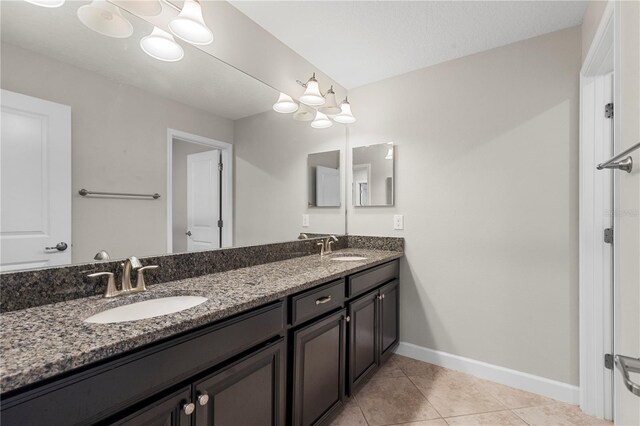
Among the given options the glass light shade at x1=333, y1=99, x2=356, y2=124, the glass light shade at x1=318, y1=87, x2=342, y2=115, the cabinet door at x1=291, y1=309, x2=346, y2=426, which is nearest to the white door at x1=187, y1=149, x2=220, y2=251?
the cabinet door at x1=291, y1=309, x2=346, y2=426

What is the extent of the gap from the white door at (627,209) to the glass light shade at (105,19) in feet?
6.10

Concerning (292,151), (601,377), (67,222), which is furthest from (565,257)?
(67,222)

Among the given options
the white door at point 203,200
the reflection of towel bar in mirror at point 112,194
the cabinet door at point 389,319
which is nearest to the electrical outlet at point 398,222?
the cabinet door at point 389,319

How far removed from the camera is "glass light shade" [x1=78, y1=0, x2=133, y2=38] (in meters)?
1.15

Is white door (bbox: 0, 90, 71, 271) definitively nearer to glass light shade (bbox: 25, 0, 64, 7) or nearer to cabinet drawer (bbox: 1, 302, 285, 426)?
glass light shade (bbox: 25, 0, 64, 7)

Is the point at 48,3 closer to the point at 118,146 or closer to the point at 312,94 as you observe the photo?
the point at 118,146

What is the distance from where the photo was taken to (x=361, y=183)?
2645 millimetres

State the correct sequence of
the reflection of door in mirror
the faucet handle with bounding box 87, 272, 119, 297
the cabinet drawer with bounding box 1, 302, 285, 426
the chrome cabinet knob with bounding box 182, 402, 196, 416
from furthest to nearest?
the reflection of door in mirror < the faucet handle with bounding box 87, 272, 119, 297 < the chrome cabinet knob with bounding box 182, 402, 196, 416 < the cabinet drawer with bounding box 1, 302, 285, 426

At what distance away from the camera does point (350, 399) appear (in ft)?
5.76

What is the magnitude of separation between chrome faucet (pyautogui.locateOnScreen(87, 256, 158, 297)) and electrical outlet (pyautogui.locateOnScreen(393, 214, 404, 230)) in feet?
6.00

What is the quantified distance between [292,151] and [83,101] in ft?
4.35

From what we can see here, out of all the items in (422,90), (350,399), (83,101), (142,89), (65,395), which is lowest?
(350,399)

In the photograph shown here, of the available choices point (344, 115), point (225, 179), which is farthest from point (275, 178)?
point (344, 115)

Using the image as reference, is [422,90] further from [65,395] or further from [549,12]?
[65,395]
